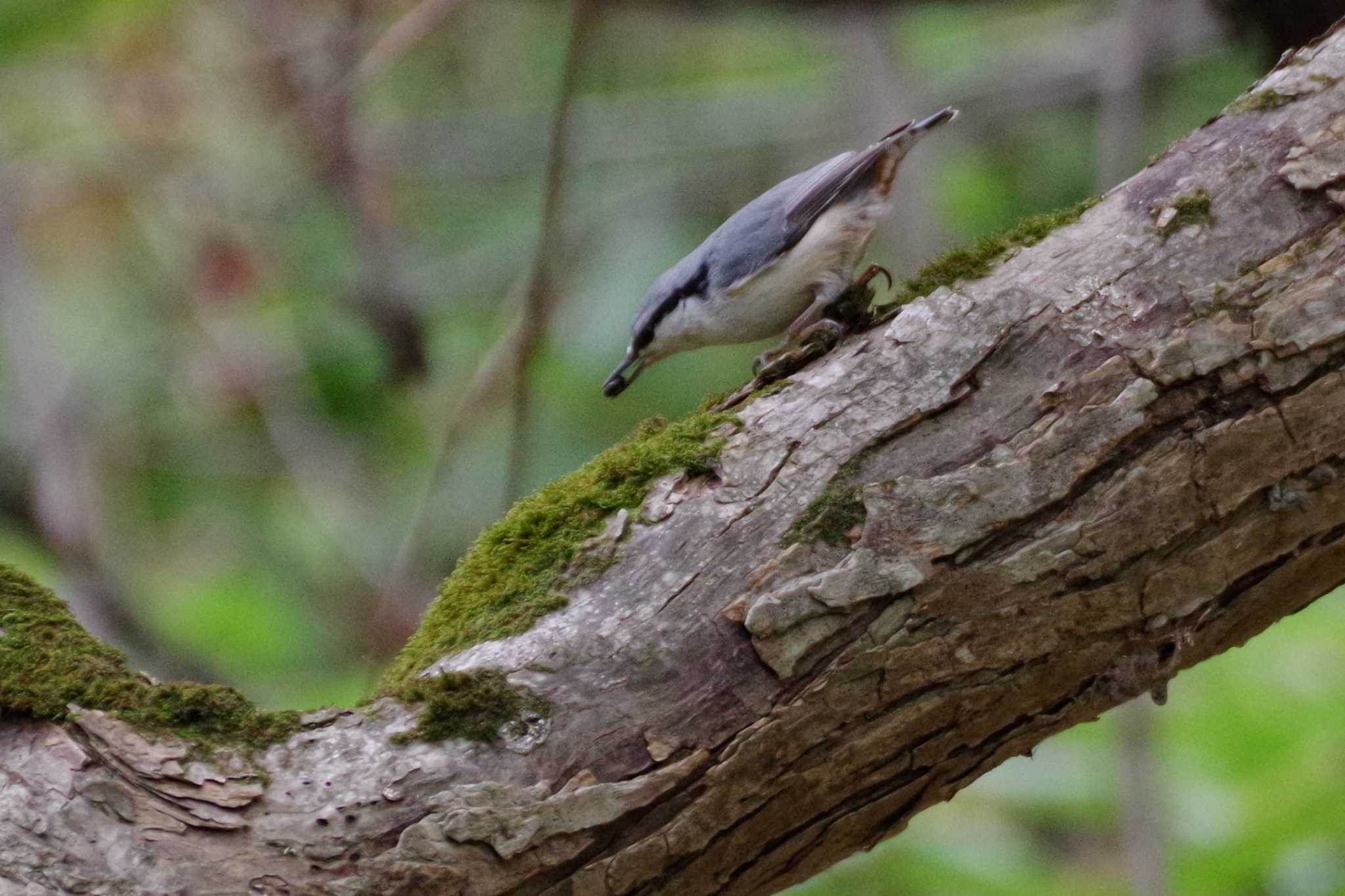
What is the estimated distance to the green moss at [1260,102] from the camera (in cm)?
195

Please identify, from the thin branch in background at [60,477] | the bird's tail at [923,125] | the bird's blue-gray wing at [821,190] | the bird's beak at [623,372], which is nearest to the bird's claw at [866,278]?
the bird's blue-gray wing at [821,190]

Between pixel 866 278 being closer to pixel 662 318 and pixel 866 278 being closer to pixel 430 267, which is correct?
pixel 662 318

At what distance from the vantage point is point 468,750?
1767mm

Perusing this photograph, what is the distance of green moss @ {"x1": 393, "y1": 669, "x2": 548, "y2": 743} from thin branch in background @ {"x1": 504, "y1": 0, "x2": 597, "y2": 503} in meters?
1.32

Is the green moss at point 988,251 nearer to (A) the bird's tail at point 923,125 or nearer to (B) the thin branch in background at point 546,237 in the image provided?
(A) the bird's tail at point 923,125

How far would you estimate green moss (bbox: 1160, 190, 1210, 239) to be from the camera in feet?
6.26

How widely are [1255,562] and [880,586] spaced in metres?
0.54

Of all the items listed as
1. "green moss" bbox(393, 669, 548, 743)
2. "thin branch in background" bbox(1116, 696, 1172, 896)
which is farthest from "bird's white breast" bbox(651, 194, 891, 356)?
"thin branch in background" bbox(1116, 696, 1172, 896)

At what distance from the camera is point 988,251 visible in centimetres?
202

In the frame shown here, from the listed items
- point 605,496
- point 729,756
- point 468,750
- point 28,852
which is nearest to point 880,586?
point 729,756

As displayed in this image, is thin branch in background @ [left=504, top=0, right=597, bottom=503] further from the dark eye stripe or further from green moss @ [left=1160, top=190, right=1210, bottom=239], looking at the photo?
green moss @ [left=1160, top=190, right=1210, bottom=239]

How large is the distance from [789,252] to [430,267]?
4670 mm

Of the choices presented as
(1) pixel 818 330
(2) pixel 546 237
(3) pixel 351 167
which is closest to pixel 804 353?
(1) pixel 818 330

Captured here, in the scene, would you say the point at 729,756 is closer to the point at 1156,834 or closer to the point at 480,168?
the point at 1156,834
